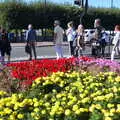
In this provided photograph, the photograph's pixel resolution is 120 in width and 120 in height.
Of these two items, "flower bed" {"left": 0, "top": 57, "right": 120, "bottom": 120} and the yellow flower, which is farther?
"flower bed" {"left": 0, "top": 57, "right": 120, "bottom": 120}

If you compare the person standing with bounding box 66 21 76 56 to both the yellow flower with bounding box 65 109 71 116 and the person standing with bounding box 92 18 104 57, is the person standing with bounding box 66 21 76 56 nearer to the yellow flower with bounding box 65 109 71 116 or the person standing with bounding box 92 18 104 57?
the person standing with bounding box 92 18 104 57

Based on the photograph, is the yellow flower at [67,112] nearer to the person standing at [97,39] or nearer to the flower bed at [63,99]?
the flower bed at [63,99]

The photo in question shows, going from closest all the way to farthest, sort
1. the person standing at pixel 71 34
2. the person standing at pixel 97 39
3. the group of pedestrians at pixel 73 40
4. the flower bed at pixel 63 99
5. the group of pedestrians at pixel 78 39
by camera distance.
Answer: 1. the flower bed at pixel 63 99
2. the group of pedestrians at pixel 73 40
3. the group of pedestrians at pixel 78 39
4. the person standing at pixel 97 39
5. the person standing at pixel 71 34

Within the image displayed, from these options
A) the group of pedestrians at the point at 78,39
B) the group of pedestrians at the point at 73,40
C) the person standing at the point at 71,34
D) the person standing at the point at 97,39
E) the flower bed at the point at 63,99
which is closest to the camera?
the flower bed at the point at 63,99

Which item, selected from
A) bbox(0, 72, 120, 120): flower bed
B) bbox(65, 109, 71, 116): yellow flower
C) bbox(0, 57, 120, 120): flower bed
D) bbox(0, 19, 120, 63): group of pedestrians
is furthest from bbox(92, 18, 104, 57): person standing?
bbox(65, 109, 71, 116): yellow flower

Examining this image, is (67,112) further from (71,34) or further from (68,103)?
(71,34)

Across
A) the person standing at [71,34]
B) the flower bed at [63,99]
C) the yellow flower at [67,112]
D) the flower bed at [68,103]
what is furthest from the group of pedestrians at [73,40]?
the yellow flower at [67,112]

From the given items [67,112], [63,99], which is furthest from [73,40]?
[67,112]

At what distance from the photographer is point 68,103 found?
248 inches

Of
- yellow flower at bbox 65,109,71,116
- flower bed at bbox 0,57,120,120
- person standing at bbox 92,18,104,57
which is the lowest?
person standing at bbox 92,18,104,57

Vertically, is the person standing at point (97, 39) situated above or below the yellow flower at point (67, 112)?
below

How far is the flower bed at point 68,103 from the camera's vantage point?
5828mm

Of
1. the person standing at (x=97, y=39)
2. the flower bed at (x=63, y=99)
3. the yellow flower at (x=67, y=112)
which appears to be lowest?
the person standing at (x=97, y=39)

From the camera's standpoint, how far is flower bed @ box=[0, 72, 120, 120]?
19.1 feet
